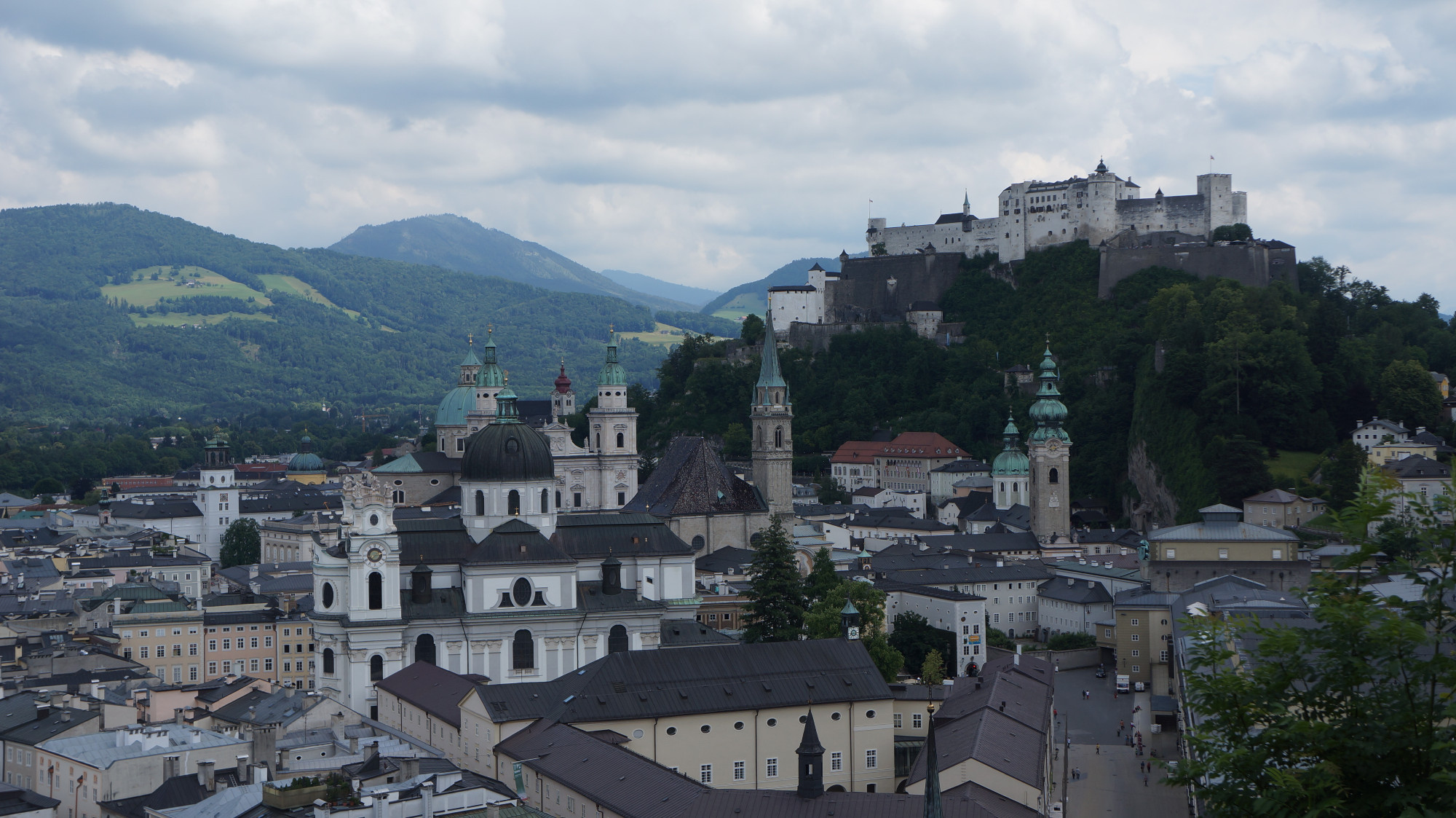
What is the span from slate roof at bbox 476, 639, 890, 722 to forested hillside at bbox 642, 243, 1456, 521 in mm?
39583

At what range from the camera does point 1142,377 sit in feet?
316

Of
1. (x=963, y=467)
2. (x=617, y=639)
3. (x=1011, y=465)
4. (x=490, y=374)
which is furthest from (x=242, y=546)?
(x=617, y=639)

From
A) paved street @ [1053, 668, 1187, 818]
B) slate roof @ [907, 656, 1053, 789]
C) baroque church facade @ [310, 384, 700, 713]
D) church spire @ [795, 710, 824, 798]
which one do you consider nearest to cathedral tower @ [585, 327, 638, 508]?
baroque church facade @ [310, 384, 700, 713]

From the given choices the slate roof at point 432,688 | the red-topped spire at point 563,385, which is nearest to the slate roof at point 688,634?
the slate roof at point 432,688

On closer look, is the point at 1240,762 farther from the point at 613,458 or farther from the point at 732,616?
the point at 613,458

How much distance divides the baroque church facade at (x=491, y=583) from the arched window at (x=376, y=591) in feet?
0.16

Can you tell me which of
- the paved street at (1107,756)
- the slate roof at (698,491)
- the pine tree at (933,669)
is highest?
the slate roof at (698,491)

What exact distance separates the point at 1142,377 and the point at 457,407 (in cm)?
4067

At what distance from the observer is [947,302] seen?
401ft

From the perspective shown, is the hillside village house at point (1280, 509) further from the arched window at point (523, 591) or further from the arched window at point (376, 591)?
the arched window at point (376, 591)

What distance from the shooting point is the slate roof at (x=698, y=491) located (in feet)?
249

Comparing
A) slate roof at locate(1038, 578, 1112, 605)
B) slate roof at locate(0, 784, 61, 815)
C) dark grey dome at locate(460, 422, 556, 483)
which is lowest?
slate roof at locate(0, 784, 61, 815)

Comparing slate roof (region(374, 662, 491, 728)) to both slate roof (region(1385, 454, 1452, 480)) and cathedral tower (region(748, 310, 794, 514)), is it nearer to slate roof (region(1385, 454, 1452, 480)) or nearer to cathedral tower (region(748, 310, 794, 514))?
cathedral tower (region(748, 310, 794, 514))

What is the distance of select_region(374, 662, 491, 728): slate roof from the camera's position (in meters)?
44.3
